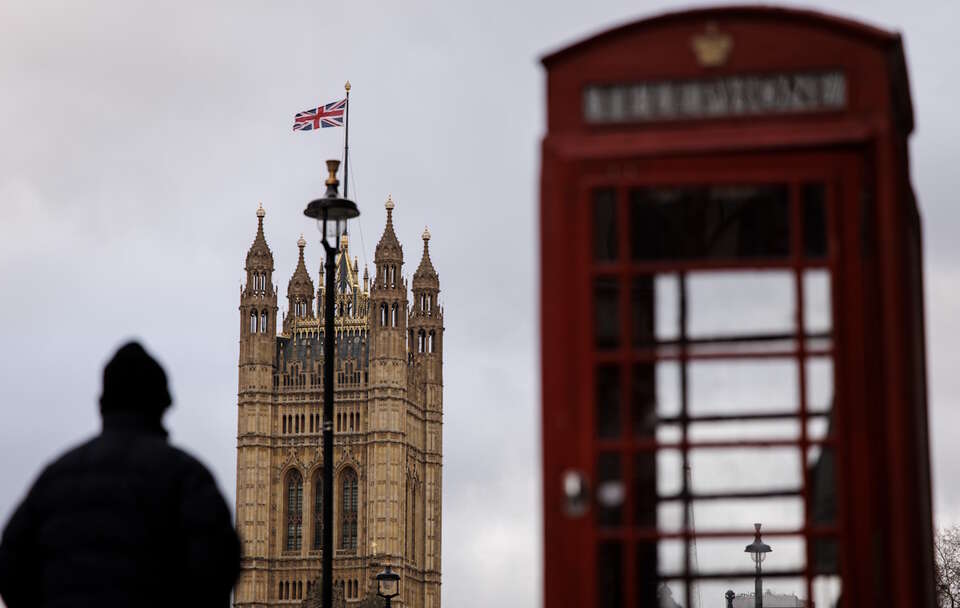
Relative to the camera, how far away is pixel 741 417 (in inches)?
262

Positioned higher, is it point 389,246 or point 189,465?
point 389,246

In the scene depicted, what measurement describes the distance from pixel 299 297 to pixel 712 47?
9943cm

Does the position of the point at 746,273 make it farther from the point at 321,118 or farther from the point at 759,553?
the point at 321,118

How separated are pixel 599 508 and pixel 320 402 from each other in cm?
10054

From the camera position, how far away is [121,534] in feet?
19.6

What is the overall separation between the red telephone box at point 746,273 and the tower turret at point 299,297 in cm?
9848

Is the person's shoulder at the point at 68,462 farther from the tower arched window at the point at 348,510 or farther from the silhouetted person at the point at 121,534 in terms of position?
the tower arched window at the point at 348,510

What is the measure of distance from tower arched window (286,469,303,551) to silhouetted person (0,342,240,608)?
9681cm

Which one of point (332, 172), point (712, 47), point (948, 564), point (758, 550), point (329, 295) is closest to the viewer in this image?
point (712, 47)

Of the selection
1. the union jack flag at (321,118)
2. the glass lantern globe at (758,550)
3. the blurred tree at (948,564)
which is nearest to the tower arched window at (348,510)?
the union jack flag at (321,118)

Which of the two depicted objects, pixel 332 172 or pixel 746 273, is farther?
pixel 332 172

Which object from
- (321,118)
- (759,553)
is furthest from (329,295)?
(321,118)

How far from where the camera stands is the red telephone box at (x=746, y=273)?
614cm

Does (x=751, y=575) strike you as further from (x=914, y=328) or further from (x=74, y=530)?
(x=74, y=530)
